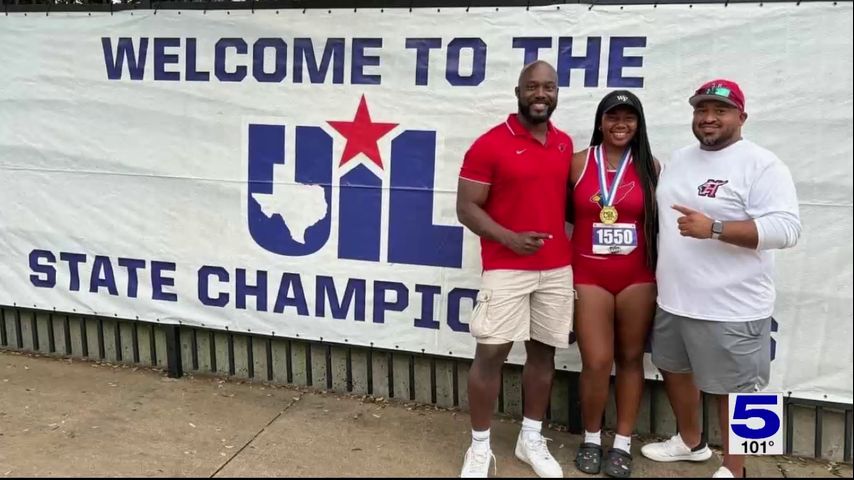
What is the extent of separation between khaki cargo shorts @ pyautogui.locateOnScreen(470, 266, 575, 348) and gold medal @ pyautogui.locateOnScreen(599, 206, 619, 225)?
0.86 ft

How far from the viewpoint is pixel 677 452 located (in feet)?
10.9

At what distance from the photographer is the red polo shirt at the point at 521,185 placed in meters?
2.89

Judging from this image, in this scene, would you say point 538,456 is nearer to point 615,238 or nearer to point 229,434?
point 615,238

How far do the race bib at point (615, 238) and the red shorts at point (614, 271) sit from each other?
27mm

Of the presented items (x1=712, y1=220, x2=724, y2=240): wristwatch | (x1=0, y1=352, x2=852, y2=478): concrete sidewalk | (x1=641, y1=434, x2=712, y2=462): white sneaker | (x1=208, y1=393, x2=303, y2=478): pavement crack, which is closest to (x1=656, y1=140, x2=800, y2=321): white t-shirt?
(x1=712, y1=220, x2=724, y2=240): wristwatch

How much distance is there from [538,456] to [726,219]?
1.34 metres

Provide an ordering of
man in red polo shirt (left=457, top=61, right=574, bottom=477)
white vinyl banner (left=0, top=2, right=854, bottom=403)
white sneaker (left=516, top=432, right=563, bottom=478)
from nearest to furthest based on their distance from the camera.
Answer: man in red polo shirt (left=457, top=61, right=574, bottom=477)
white sneaker (left=516, top=432, right=563, bottom=478)
white vinyl banner (left=0, top=2, right=854, bottom=403)

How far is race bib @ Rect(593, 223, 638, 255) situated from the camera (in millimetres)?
2971

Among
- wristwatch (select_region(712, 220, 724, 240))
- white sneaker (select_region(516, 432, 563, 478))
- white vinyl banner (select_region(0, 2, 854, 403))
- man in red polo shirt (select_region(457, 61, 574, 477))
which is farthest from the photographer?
white vinyl banner (select_region(0, 2, 854, 403))

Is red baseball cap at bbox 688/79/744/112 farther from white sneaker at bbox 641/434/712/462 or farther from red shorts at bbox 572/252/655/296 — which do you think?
white sneaker at bbox 641/434/712/462

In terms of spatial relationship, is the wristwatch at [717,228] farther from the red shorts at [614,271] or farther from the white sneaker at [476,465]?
the white sneaker at [476,465]

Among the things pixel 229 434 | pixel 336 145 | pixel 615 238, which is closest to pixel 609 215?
pixel 615 238

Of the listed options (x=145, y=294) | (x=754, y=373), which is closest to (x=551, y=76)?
(x=754, y=373)

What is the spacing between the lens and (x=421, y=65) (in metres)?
3.66
